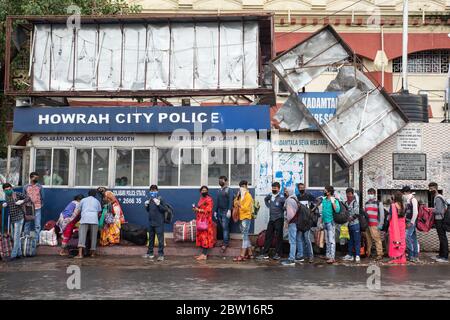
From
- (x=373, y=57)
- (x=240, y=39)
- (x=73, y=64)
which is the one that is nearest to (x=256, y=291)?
(x=240, y=39)

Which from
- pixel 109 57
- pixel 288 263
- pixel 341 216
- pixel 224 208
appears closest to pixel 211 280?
pixel 288 263

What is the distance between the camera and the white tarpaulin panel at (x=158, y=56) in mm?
14820

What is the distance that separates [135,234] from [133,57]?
5033 mm

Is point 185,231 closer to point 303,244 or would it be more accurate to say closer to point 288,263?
point 288,263

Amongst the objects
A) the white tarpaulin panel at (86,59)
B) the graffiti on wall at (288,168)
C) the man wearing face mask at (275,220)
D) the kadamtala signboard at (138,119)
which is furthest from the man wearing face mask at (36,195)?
the graffiti on wall at (288,168)

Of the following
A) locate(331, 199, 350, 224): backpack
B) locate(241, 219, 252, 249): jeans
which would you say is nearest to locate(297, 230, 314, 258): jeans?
locate(331, 199, 350, 224): backpack

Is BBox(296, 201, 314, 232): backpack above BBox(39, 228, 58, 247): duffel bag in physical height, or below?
above

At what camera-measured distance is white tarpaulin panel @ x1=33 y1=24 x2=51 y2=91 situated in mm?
14984

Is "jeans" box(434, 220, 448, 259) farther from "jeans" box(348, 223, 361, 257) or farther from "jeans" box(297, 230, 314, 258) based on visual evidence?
"jeans" box(297, 230, 314, 258)

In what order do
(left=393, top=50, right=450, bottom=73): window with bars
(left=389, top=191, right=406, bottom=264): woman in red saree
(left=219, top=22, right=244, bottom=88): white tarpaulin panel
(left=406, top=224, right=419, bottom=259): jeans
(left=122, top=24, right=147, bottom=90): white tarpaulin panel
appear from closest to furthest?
1. (left=389, top=191, right=406, bottom=264): woman in red saree
2. (left=406, top=224, right=419, bottom=259): jeans
3. (left=219, top=22, right=244, bottom=88): white tarpaulin panel
4. (left=122, top=24, right=147, bottom=90): white tarpaulin panel
5. (left=393, top=50, right=450, bottom=73): window with bars

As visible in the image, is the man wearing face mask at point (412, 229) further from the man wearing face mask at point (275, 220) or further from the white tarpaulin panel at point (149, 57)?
the white tarpaulin panel at point (149, 57)

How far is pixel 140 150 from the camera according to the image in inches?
572

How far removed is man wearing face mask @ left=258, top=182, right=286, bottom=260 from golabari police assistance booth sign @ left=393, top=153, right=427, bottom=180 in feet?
11.9
